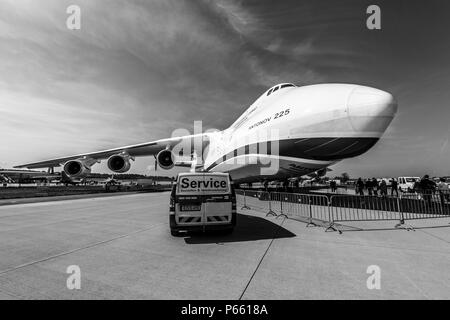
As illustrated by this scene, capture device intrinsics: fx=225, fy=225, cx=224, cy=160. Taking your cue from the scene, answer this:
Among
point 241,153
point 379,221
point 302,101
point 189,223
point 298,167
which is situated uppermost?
point 302,101

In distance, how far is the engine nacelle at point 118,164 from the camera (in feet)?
69.1

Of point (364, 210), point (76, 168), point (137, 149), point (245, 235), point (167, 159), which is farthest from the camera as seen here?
point (137, 149)

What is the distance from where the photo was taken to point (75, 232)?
643cm

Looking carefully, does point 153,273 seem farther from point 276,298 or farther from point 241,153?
point 241,153

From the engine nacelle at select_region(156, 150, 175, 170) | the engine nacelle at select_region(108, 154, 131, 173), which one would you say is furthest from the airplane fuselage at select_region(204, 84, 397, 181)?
the engine nacelle at select_region(108, 154, 131, 173)

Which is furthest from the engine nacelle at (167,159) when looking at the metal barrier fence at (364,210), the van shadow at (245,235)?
the van shadow at (245,235)

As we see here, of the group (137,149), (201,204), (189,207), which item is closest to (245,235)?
(201,204)

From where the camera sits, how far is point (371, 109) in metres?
7.91

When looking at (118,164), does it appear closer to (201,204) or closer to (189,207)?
(189,207)

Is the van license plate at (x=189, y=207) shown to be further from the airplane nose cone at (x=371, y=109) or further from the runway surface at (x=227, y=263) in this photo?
the airplane nose cone at (x=371, y=109)

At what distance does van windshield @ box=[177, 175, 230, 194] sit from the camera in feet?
18.7

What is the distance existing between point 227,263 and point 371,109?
7.38 meters
